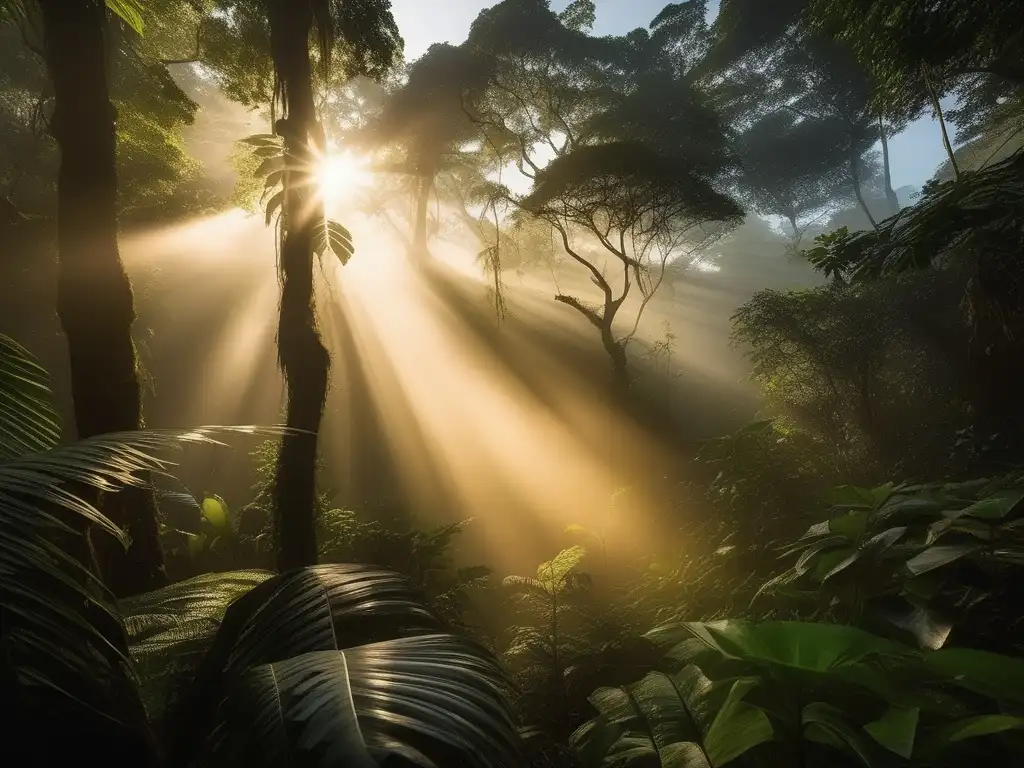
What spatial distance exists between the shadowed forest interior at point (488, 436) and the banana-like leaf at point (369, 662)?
0.01 meters

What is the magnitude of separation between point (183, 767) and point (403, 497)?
10.9m

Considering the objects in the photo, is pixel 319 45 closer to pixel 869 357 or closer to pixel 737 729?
pixel 737 729

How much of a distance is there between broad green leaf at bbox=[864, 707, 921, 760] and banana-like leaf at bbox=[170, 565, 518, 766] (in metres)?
0.92

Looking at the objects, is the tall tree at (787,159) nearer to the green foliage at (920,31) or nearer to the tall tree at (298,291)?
the green foliage at (920,31)

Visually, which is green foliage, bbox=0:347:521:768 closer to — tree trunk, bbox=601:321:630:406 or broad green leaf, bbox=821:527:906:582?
broad green leaf, bbox=821:527:906:582

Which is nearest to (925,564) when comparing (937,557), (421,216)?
(937,557)

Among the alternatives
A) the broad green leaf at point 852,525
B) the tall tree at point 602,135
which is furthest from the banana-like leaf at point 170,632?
the tall tree at point 602,135

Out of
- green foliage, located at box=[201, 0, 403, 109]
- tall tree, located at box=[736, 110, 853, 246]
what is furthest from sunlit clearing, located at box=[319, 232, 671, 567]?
tall tree, located at box=[736, 110, 853, 246]

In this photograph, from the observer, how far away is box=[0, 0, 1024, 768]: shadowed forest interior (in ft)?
3.96

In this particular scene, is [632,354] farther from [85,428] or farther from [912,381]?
[85,428]

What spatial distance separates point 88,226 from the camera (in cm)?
275

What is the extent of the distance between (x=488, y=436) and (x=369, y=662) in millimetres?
13247

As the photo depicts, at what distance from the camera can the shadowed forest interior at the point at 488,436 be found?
121 cm

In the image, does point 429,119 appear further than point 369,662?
Yes
